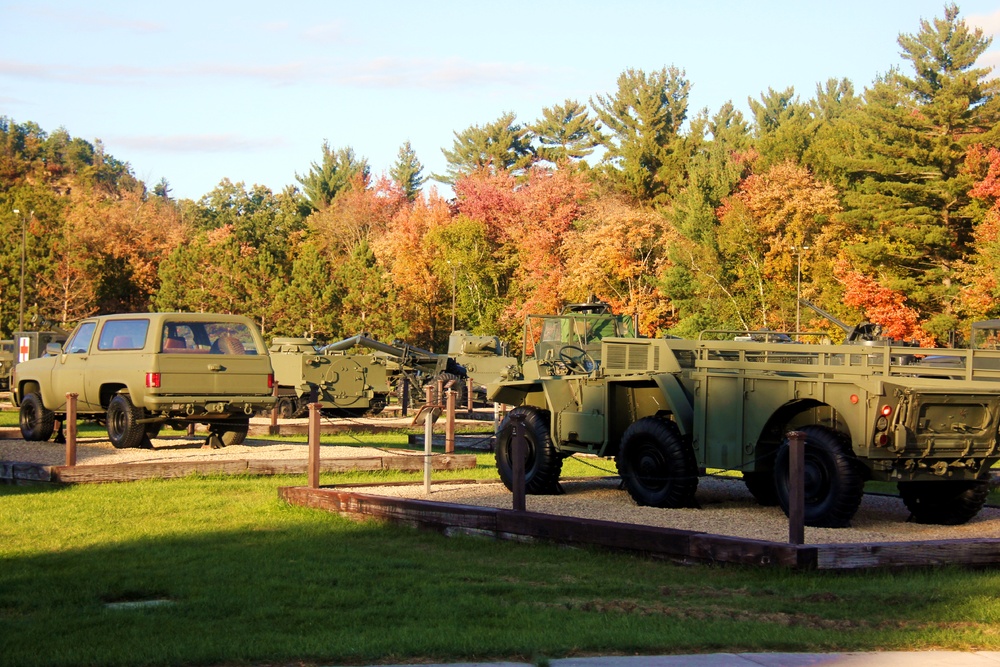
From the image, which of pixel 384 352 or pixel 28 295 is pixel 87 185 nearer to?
pixel 28 295

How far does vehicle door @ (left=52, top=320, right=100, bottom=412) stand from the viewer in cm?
1852

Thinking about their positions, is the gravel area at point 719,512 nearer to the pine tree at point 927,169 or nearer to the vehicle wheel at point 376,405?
the vehicle wheel at point 376,405

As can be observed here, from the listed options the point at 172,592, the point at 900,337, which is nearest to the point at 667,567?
the point at 172,592

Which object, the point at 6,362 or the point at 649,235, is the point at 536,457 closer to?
the point at 6,362

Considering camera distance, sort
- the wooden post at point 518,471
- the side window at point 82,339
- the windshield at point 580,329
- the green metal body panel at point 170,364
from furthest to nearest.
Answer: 1. the windshield at point 580,329
2. the side window at point 82,339
3. the green metal body panel at point 170,364
4. the wooden post at point 518,471

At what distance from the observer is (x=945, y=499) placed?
12102 mm

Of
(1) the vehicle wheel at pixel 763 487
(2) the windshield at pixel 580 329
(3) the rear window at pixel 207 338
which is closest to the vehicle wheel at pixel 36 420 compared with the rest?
(3) the rear window at pixel 207 338

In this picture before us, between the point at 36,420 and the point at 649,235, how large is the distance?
153 feet

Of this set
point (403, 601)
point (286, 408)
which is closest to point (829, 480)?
point (403, 601)

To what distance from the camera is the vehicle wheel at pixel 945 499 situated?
1195 cm

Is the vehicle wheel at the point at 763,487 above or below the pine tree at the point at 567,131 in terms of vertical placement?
below

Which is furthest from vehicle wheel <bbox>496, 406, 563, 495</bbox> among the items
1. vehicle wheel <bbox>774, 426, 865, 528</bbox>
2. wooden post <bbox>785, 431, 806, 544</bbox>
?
wooden post <bbox>785, 431, 806, 544</bbox>

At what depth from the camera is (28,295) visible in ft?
193

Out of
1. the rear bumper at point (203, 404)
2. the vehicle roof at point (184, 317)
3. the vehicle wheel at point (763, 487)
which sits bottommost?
the vehicle wheel at point (763, 487)
